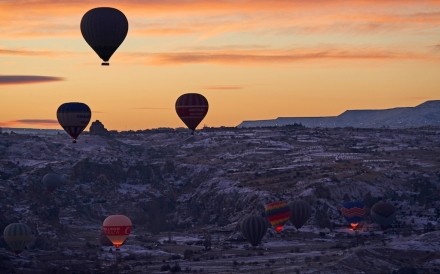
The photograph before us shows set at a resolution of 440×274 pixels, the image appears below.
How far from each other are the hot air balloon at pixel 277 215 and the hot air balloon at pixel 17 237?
28.3 metres

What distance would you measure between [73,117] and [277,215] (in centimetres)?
2555

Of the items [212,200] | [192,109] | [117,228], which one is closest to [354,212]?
[192,109]

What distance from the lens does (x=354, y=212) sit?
118375 mm

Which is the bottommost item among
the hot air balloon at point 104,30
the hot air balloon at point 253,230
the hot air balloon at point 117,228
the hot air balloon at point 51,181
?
the hot air balloon at point 253,230

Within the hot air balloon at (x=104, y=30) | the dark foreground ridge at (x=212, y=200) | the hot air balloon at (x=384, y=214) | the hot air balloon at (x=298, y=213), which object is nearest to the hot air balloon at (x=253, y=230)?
the dark foreground ridge at (x=212, y=200)

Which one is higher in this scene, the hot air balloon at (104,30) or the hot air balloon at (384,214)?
the hot air balloon at (104,30)

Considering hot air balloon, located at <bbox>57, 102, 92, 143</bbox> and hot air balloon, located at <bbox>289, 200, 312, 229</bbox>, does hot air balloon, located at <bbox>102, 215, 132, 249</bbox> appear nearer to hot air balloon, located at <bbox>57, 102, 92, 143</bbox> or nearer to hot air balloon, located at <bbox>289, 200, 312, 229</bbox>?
hot air balloon, located at <bbox>57, 102, 92, 143</bbox>

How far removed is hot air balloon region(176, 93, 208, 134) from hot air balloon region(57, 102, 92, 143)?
32.2 feet

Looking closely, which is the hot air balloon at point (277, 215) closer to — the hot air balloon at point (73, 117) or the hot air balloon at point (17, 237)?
the hot air balloon at point (73, 117)

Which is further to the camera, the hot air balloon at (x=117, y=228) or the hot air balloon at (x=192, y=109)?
the hot air balloon at (x=192, y=109)

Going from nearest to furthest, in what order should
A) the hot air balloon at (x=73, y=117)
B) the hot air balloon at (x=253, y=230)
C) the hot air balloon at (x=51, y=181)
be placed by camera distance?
the hot air balloon at (x=73, y=117) < the hot air balloon at (x=253, y=230) < the hot air balloon at (x=51, y=181)

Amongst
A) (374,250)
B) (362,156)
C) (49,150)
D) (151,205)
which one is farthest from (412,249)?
(49,150)

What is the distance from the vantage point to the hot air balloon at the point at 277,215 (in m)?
117

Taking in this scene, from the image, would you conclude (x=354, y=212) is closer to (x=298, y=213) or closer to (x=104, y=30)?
(x=298, y=213)
